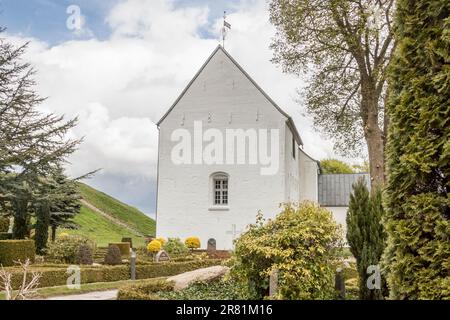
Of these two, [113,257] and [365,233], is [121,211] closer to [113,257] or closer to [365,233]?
[113,257]

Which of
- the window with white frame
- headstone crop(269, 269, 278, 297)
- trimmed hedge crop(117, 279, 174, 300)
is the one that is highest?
the window with white frame

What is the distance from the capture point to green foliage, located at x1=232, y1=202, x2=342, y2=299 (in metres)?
7.99

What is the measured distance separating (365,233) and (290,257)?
1.74m

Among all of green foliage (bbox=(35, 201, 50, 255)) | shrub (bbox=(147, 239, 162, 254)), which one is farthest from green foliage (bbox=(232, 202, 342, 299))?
green foliage (bbox=(35, 201, 50, 255))

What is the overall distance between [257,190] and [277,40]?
28.8 ft

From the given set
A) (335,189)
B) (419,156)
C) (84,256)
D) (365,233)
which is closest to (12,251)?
(84,256)

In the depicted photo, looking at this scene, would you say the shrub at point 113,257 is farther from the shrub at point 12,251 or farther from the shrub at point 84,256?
the shrub at point 12,251

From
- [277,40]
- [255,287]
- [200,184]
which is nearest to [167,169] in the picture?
[200,184]

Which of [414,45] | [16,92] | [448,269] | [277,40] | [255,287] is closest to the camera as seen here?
[448,269]

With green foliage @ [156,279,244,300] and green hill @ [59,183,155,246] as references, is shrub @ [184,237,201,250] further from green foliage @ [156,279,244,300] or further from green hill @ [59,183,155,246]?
green foliage @ [156,279,244,300]

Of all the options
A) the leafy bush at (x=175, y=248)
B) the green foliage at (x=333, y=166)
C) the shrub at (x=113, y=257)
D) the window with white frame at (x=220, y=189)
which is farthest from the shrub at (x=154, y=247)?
the green foliage at (x=333, y=166)
